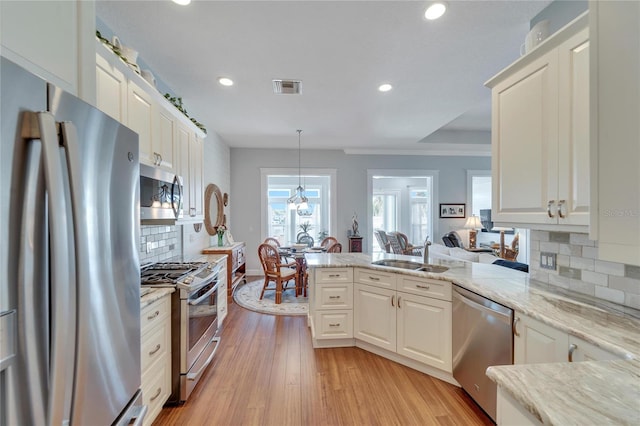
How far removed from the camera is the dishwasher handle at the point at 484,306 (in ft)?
5.28

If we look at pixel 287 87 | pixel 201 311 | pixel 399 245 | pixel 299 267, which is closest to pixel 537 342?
pixel 201 311

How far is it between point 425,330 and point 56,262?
239 centimetres

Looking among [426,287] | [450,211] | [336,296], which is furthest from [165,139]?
[450,211]

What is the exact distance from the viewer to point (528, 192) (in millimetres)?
1709

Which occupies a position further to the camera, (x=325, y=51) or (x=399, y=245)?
(x=399, y=245)

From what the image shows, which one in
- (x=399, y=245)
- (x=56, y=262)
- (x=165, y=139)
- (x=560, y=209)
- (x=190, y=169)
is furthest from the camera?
(x=399, y=245)

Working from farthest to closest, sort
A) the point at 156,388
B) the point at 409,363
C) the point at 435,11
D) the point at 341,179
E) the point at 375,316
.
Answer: the point at 341,179 → the point at 375,316 → the point at 409,363 → the point at 435,11 → the point at 156,388

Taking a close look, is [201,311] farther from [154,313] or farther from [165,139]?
[165,139]

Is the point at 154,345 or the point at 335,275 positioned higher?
the point at 335,275

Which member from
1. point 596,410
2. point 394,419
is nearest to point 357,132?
point 394,419

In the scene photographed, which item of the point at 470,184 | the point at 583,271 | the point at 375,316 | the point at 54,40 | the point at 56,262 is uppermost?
the point at 470,184

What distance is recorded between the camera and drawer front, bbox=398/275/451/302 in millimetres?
2158

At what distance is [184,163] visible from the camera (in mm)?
2717

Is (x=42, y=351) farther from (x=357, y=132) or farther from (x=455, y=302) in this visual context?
(x=357, y=132)
